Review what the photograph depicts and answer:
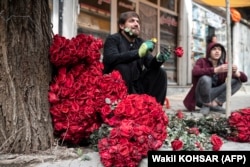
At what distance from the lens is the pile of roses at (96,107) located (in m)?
Answer: 2.80

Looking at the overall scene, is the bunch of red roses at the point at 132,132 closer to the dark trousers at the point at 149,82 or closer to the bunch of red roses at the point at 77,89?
the bunch of red roses at the point at 77,89

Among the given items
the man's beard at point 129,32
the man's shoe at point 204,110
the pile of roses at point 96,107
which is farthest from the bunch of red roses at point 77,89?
the man's shoe at point 204,110

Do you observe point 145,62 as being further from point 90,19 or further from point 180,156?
point 90,19

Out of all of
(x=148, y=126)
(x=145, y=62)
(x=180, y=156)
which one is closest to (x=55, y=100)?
(x=148, y=126)

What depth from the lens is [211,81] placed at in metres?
6.41

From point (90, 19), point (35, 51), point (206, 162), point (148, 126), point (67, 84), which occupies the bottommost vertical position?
point (206, 162)

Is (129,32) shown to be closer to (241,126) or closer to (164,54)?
(164,54)

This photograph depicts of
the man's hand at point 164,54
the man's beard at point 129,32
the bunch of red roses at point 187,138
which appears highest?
the man's beard at point 129,32

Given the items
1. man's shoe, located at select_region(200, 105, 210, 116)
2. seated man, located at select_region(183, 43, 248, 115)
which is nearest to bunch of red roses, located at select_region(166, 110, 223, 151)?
man's shoe, located at select_region(200, 105, 210, 116)

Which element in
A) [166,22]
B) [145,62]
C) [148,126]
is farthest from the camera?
[166,22]

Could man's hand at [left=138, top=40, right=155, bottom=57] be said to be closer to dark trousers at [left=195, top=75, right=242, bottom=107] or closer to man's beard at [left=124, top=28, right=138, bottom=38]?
man's beard at [left=124, top=28, right=138, bottom=38]

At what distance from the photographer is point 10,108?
3023 millimetres

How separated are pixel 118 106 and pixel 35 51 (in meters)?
0.69

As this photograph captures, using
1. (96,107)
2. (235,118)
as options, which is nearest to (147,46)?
(96,107)
